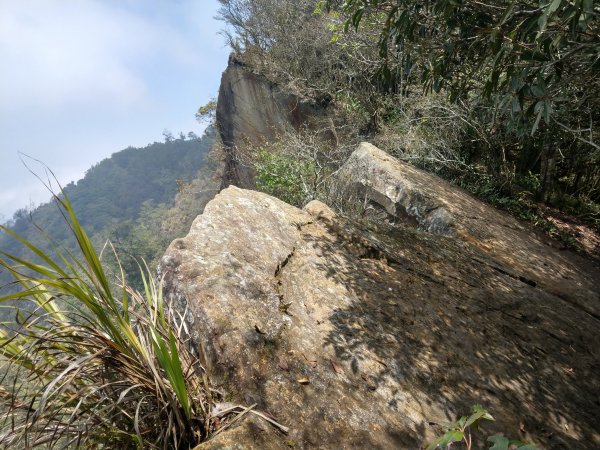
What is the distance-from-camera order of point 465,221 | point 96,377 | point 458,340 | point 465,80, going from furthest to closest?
point 465,221
point 465,80
point 458,340
point 96,377

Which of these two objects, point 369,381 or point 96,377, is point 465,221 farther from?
point 96,377

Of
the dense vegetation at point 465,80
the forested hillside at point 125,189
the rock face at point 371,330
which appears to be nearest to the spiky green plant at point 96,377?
the rock face at point 371,330

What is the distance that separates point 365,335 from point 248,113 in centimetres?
1562

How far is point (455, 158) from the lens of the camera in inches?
327

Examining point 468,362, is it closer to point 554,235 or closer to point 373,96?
point 554,235

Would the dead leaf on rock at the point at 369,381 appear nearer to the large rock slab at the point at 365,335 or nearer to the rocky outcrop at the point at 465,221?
the large rock slab at the point at 365,335

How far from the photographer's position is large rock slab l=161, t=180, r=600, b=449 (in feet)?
7.62

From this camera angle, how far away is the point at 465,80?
137 inches

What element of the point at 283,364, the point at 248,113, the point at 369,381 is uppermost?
the point at 248,113

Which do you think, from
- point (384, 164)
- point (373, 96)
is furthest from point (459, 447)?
point (373, 96)

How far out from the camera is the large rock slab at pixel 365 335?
2322 millimetres

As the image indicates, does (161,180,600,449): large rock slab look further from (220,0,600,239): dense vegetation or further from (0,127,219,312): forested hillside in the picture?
(0,127,219,312): forested hillside

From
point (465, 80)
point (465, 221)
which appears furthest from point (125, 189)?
point (465, 80)

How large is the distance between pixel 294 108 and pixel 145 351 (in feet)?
47.2
